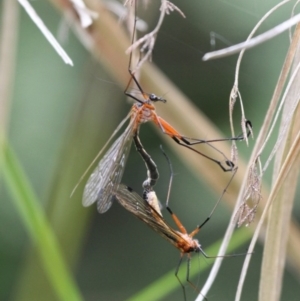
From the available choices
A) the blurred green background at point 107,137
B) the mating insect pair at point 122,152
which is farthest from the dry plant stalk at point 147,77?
the blurred green background at point 107,137

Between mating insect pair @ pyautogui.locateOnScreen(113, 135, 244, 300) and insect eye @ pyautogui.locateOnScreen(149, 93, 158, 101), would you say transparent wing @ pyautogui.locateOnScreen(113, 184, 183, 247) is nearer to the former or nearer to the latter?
mating insect pair @ pyautogui.locateOnScreen(113, 135, 244, 300)

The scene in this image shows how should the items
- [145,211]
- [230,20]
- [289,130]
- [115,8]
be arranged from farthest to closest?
[230,20]
[115,8]
[145,211]
[289,130]

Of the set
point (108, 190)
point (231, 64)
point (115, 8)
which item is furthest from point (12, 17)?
point (231, 64)

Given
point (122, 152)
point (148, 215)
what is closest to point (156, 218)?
point (148, 215)

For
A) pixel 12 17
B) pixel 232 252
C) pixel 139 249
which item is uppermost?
pixel 12 17

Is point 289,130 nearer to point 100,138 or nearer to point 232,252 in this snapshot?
point 232,252

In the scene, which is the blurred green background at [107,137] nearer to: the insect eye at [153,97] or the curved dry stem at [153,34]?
the insect eye at [153,97]

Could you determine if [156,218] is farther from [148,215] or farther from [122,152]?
[122,152]
